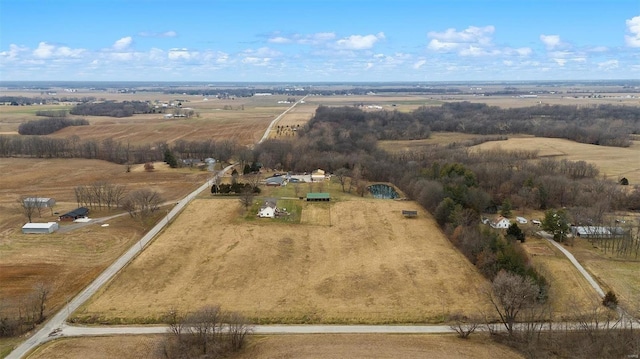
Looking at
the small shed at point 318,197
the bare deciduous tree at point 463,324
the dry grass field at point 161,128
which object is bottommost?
the bare deciduous tree at point 463,324

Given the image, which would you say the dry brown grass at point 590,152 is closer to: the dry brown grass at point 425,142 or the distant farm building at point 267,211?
the dry brown grass at point 425,142

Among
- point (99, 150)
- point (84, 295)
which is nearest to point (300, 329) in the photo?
point (84, 295)

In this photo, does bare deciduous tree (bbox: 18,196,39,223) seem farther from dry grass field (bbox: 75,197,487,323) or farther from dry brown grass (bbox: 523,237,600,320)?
dry brown grass (bbox: 523,237,600,320)

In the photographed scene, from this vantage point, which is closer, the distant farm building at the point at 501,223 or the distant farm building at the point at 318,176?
the distant farm building at the point at 501,223

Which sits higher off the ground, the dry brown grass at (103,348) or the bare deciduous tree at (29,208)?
the bare deciduous tree at (29,208)

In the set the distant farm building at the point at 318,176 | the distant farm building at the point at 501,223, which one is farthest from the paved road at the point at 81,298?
the distant farm building at the point at 501,223

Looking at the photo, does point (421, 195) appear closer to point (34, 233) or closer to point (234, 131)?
point (34, 233)

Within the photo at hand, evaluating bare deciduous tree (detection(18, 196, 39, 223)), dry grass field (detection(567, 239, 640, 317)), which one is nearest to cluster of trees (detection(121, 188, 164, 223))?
bare deciduous tree (detection(18, 196, 39, 223))

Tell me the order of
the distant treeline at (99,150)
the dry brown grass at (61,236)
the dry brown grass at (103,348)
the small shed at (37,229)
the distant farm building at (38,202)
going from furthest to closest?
the distant treeline at (99,150) → the distant farm building at (38,202) → the small shed at (37,229) → the dry brown grass at (61,236) → the dry brown grass at (103,348)

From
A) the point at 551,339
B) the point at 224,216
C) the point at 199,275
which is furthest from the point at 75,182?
the point at 551,339
